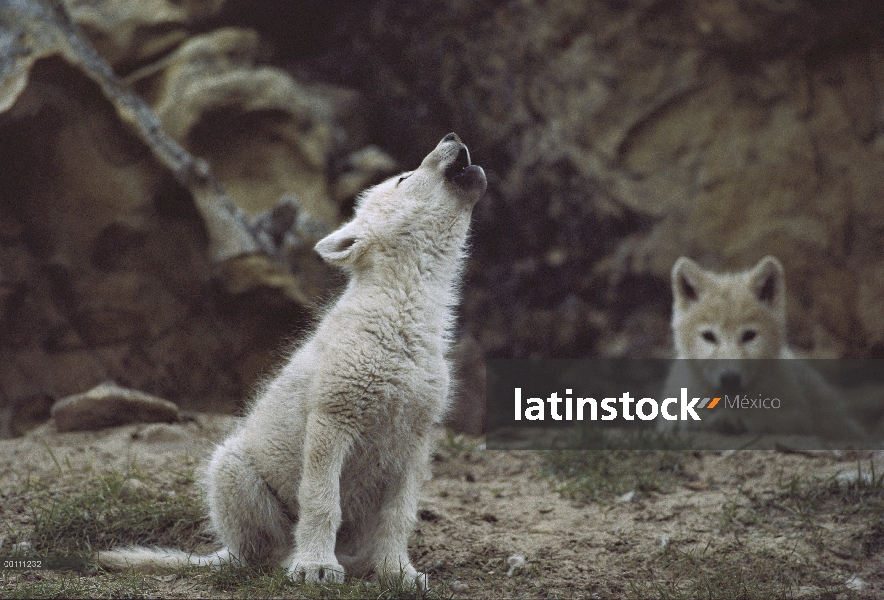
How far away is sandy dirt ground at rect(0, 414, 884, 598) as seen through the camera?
404 cm

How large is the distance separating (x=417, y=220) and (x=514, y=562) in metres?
1.78

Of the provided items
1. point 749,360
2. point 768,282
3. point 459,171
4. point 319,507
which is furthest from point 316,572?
point 768,282

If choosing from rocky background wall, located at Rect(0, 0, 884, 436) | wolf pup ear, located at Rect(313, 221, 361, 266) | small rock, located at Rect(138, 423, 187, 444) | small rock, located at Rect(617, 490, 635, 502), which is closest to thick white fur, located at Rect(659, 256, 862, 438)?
small rock, located at Rect(617, 490, 635, 502)

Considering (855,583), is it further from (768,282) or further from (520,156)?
(520,156)

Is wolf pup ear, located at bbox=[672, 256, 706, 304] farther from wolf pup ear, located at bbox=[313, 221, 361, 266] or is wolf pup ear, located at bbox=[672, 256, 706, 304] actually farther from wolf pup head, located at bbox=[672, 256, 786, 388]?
wolf pup ear, located at bbox=[313, 221, 361, 266]

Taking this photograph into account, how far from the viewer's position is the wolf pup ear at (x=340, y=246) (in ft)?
12.8

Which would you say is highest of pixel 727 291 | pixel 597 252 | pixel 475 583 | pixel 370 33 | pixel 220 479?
pixel 370 33

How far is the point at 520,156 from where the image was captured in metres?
9.34

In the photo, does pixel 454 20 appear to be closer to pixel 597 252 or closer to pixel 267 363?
pixel 597 252

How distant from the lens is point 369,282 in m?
3.86

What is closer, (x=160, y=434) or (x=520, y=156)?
(x=160, y=434)

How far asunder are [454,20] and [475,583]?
689cm

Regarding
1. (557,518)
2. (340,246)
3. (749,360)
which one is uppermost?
(749,360)

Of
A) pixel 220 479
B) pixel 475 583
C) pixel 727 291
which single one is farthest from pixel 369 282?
pixel 727 291
